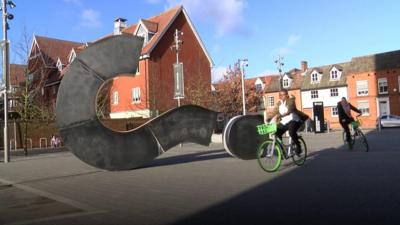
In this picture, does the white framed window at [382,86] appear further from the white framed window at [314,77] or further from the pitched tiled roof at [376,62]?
the white framed window at [314,77]

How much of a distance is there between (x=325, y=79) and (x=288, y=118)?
6032cm

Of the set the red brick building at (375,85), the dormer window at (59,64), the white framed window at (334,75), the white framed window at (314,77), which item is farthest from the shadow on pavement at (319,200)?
the white framed window at (314,77)

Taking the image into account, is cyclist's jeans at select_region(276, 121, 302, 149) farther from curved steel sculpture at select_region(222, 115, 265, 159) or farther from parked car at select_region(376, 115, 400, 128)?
parked car at select_region(376, 115, 400, 128)

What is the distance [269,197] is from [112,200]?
2.84 metres

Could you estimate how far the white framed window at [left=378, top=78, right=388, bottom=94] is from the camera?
205 feet

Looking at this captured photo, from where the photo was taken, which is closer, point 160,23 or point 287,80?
point 160,23

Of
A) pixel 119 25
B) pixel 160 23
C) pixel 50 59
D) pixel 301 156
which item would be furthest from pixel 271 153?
pixel 50 59

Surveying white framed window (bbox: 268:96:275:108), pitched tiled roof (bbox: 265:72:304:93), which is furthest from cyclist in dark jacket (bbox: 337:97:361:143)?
white framed window (bbox: 268:96:275:108)

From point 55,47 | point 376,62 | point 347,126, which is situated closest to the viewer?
point 347,126

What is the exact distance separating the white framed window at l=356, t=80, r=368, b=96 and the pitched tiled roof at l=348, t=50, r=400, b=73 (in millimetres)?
1496

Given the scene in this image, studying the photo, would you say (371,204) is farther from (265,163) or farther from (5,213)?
(5,213)

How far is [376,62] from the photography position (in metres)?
64.4

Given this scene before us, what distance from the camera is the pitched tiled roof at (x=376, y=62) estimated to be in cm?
6253

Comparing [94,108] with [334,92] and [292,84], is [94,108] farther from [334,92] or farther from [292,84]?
[292,84]
